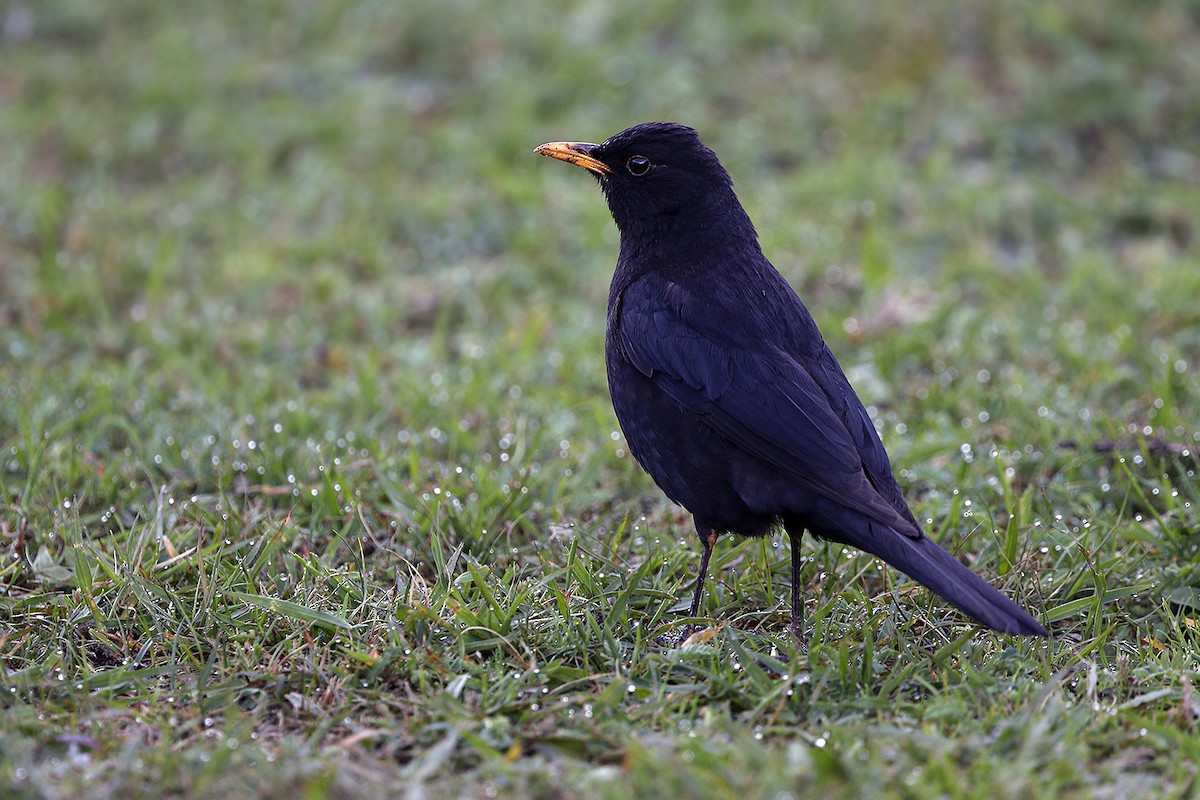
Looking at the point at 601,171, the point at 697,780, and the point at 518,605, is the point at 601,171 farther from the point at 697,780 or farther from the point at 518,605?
the point at 697,780

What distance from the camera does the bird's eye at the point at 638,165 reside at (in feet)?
13.9

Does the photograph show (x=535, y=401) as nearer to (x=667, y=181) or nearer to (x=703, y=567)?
(x=667, y=181)

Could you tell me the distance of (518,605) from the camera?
12.0 feet

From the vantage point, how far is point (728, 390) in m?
3.73

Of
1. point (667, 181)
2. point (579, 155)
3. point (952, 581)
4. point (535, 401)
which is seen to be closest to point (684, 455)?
point (952, 581)

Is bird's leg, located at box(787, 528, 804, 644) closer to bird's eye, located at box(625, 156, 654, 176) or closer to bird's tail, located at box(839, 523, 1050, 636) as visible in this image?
bird's tail, located at box(839, 523, 1050, 636)

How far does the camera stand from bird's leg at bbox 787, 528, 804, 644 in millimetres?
3641

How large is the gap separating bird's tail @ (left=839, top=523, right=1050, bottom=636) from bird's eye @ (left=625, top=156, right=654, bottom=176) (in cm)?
154

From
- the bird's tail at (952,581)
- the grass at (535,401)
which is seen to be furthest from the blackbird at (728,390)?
the grass at (535,401)

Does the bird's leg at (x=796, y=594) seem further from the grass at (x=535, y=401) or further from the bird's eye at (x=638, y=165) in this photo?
the bird's eye at (x=638, y=165)

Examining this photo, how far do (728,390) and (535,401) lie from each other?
1795 millimetres

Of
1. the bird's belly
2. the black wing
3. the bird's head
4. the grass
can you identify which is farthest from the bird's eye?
the grass

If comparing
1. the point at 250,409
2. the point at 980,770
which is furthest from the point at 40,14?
the point at 980,770

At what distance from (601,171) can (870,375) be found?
1.89 m
